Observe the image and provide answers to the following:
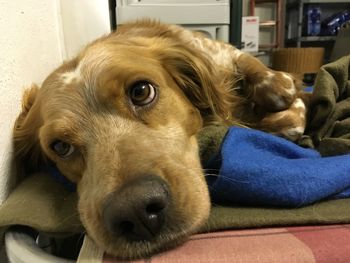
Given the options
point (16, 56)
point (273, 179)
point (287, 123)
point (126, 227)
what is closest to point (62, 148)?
point (16, 56)

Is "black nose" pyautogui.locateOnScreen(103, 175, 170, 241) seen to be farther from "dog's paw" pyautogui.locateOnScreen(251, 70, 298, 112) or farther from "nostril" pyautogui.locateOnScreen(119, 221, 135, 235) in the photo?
"dog's paw" pyautogui.locateOnScreen(251, 70, 298, 112)

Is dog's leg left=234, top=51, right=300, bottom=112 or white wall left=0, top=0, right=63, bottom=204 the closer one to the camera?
white wall left=0, top=0, right=63, bottom=204

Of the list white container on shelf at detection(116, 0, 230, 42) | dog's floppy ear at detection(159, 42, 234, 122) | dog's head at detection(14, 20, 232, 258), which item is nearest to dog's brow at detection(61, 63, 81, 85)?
dog's head at detection(14, 20, 232, 258)

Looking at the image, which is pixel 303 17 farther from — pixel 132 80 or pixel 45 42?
pixel 132 80

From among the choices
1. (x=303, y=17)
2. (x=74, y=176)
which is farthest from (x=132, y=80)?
(x=303, y=17)

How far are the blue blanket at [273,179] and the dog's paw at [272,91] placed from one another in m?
0.55

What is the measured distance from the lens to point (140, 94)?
3.50 feet

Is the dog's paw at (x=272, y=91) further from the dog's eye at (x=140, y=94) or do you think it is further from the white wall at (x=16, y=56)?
the white wall at (x=16, y=56)

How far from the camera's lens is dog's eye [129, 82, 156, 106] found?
106cm

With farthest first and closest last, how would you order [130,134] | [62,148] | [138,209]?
[62,148] → [130,134] → [138,209]

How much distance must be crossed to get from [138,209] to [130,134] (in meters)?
0.31

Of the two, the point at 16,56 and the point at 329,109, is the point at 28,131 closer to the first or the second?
the point at 16,56

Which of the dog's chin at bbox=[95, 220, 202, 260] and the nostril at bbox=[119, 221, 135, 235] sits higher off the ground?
the nostril at bbox=[119, 221, 135, 235]

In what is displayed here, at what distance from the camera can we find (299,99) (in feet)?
5.19
